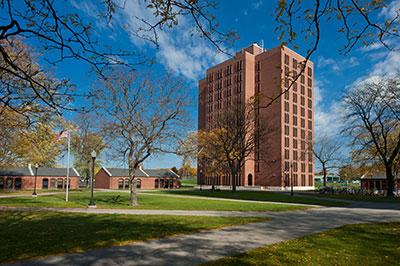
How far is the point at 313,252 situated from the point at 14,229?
10.5m

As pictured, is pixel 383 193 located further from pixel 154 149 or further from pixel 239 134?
pixel 154 149

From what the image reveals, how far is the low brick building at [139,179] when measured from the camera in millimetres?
62156

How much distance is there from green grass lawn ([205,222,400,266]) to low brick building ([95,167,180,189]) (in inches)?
2239

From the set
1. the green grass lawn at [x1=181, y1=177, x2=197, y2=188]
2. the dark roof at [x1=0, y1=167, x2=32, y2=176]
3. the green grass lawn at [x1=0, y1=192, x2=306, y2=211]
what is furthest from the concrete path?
the green grass lawn at [x1=181, y1=177, x2=197, y2=188]

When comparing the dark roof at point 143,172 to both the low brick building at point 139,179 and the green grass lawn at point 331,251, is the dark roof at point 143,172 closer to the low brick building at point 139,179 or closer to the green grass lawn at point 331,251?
the low brick building at point 139,179

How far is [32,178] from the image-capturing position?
53031mm

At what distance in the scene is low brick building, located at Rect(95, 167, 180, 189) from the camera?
6216 centimetres

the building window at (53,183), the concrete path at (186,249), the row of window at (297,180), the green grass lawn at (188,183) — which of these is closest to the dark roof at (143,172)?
the building window at (53,183)

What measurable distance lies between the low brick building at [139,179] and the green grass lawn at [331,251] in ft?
187

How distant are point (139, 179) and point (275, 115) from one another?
33.8 metres

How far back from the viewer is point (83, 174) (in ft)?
246

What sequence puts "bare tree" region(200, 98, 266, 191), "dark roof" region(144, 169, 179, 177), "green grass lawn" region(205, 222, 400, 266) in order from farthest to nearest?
A: 1. "dark roof" region(144, 169, 179, 177)
2. "bare tree" region(200, 98, 266, 191)
3. "green grass lawn" region(205, 222, 400, 266)

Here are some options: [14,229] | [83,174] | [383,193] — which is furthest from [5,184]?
[383,193]

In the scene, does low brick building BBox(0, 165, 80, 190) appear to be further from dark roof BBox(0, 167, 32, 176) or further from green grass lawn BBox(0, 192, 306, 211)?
green grass lawn BBox(0, 192, 306, 211)
